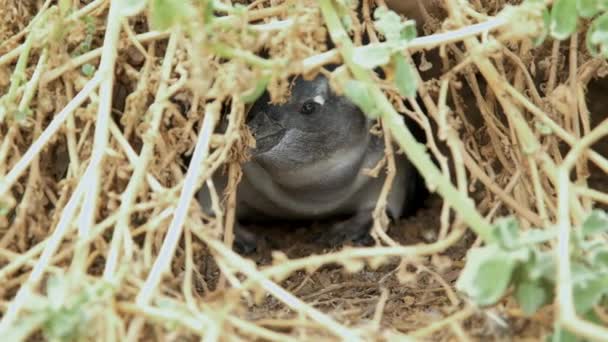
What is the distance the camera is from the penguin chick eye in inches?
62.0

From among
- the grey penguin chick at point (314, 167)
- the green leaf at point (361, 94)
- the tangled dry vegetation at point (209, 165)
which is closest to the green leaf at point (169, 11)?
the tangled dry vegetation at point (209, 165)

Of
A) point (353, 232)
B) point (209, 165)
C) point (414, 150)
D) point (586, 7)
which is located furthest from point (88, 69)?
point (353, 232)

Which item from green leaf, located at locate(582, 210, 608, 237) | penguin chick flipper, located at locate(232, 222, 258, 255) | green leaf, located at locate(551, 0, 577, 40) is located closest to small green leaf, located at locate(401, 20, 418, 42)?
green leaf, located at locate(551, 0, 577, 40)

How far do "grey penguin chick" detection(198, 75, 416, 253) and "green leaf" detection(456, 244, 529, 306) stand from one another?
0.80 metres

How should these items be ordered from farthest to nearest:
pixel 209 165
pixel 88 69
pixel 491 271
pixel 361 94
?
pixel 88 69
pixel 209 165
pixel 361 94
pixel 491 271

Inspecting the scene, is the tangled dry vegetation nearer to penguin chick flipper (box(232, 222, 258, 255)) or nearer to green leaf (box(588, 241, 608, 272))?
green leaf (box(588, 241, 608, 272))

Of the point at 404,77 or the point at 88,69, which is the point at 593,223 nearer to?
the point at 404,77

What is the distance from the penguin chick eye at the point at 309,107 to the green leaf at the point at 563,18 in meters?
0.72

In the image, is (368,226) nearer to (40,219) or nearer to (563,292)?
(40,219)

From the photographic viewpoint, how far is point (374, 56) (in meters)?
0.86

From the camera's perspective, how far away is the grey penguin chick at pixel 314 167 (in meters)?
1.57

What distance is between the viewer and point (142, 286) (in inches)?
32.9

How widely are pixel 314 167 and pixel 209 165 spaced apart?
0.73 meters

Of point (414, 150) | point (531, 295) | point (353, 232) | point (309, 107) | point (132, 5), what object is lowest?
point (353, 232)
